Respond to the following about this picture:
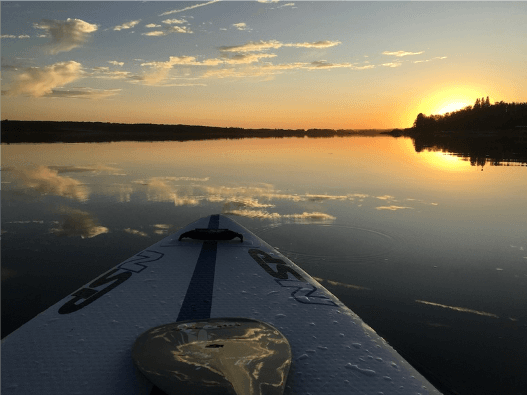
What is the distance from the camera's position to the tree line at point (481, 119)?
9688cm

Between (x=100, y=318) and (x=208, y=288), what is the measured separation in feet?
2.64

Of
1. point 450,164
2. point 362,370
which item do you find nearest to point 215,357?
point 362,370

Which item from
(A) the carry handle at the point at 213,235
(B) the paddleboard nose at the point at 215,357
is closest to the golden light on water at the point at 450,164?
(A) the carry handle at the point at 213,235

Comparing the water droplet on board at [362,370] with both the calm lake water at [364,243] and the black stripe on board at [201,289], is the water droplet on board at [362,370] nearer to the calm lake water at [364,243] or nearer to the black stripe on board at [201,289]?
the black stripe on board at [201,289]

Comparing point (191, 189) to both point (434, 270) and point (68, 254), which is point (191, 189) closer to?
point (68, 254)

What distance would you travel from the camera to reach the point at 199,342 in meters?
1.92

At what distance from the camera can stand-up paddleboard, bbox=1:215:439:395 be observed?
170 centimetres

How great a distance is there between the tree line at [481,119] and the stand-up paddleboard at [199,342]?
110145 millimetres

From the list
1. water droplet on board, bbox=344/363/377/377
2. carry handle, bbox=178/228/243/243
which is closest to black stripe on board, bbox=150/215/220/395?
carry handle, bbox=178/228/243/243

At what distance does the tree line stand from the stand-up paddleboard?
110145mm

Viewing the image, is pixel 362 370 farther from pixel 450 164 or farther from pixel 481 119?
pixel 481 119

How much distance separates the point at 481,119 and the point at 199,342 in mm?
121316

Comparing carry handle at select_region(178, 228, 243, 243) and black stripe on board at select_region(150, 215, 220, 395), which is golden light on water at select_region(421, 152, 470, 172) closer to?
carry handle at select_region(178, 228, 243, 243)

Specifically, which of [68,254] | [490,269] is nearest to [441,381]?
[490,269]
